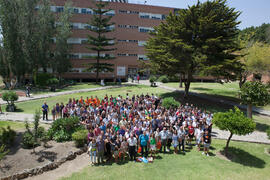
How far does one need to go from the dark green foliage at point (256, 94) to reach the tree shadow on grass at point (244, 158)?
186 inches

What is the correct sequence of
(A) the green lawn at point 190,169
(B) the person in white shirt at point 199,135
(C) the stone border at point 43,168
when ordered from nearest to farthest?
(C) the stone border at point 43,168
(A) the green lawn at point 190,169
(B) the person in white shirt at point 199,135

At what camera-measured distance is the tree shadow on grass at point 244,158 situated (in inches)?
390

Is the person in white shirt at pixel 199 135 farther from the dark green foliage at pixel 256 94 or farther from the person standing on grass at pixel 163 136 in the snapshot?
the dark green foliage at pixel 256 94

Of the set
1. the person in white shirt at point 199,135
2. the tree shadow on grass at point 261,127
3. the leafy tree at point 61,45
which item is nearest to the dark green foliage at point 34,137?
the person in white shirt at point 199,135

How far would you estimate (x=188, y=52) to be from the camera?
67.2 feet

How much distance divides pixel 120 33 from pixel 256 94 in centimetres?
3518

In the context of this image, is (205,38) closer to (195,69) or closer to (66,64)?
(195,69)

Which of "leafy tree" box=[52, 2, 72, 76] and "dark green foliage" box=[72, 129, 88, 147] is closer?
"dark green foliage" box=[72, 129, 88, 147]

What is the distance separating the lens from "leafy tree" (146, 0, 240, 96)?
19125 millimetres

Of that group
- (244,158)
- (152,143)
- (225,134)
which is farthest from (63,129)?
(225,134)

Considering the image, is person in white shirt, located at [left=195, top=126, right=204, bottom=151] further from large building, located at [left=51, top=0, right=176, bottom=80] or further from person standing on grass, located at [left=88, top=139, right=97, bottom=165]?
large building, located at [left=51, top=0, right=176, bottom=80]

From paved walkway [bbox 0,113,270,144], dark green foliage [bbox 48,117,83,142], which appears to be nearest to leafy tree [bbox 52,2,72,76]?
paved walkway [bbox 0,113,270,144]

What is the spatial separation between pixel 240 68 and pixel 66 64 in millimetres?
30180

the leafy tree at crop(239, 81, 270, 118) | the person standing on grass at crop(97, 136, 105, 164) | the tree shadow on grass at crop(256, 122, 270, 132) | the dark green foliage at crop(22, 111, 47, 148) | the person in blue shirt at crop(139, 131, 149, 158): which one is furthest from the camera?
the tree shadow on grass at crop(256, 122, 270, 132)
